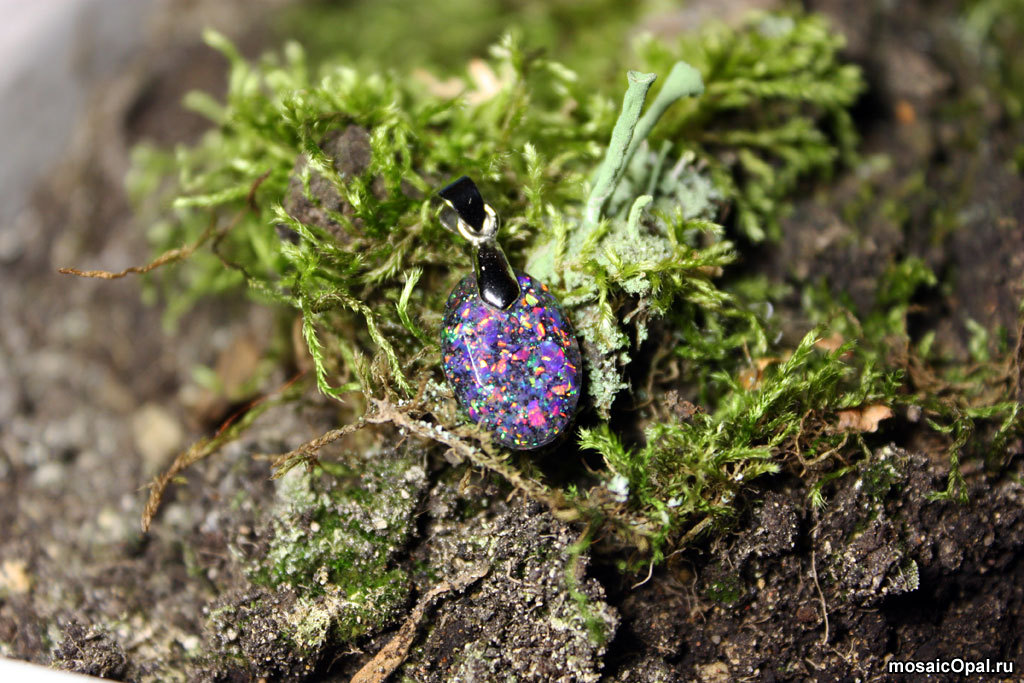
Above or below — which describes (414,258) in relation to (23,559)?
above

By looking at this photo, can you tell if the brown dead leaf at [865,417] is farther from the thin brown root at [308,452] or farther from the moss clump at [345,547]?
the thin brown root at [308,452]

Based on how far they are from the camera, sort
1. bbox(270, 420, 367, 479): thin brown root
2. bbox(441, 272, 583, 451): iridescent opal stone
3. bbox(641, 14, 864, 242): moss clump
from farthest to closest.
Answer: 1. bbox(641, 14, 864, 242): moss clump
2. bbox(270, 420, 367, 479): thin brown root
3. bbox(441, 272, 583, 451): iridescent opal stone

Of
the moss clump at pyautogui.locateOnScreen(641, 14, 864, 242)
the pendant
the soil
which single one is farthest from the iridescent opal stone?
the moss clump at pyautogui.locateOnScreen(641, 14, 864, 242)

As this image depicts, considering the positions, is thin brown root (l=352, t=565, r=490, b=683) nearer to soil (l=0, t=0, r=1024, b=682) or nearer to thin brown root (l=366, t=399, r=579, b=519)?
soil (l=0, t=0, r=1024, b=682)

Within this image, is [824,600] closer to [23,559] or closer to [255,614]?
[255,614]

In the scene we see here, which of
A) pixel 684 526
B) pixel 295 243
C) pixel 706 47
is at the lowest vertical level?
pixel 684 526

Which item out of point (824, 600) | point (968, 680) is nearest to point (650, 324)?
point (824, 600)

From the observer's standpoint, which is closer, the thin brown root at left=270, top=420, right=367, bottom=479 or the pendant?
the pendant

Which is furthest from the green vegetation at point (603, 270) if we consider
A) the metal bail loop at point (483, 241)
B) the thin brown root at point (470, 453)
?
the metal bail loop at point (483, 241)
